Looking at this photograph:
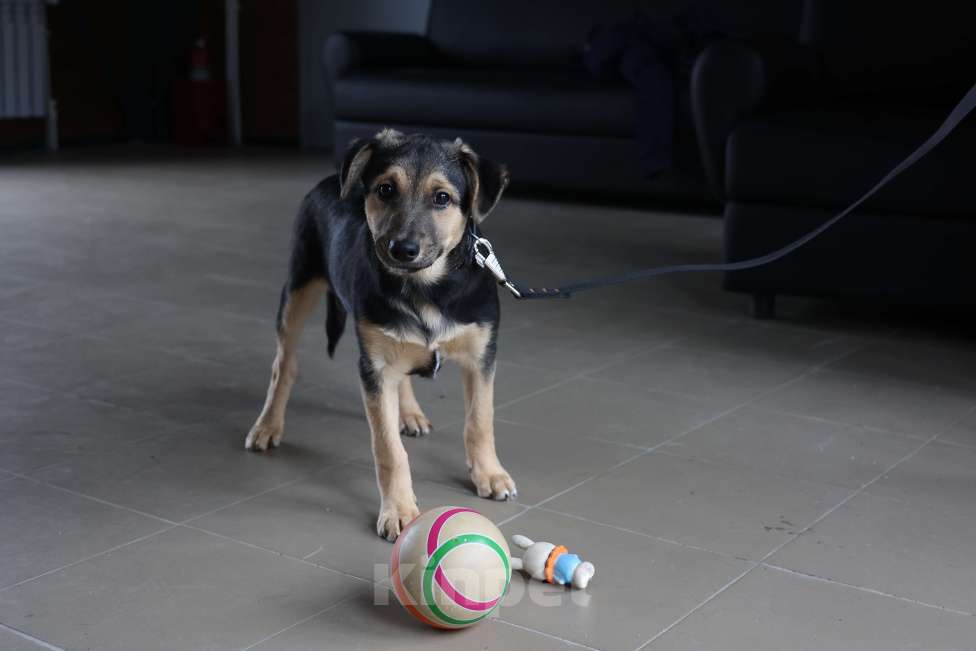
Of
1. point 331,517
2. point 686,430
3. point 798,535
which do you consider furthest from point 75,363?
point 798,535

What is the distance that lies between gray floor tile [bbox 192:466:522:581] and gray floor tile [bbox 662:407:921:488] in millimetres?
568

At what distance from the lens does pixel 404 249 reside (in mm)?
1990

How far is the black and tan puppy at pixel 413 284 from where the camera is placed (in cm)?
207

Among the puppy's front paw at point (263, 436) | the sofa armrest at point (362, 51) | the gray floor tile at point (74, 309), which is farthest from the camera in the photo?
the sofa armrest at point (362, 51)

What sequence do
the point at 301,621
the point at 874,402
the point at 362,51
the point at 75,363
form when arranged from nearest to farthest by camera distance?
the point at 301,621, the point at 874,402, the point at 75,363, the point at 362,51

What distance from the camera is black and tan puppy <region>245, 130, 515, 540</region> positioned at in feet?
6.80

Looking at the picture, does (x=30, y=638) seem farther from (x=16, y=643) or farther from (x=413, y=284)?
(x=413, y=284)

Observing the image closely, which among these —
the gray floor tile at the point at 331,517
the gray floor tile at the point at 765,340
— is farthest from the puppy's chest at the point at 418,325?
the gray floor tile at the point at 765,340

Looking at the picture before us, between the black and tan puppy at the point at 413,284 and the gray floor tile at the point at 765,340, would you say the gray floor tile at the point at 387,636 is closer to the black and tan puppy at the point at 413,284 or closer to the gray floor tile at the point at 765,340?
the black and tan puppy at the point at 413,284

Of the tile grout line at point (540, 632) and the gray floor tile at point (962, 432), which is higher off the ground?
the tile grout line at point (540, 632)

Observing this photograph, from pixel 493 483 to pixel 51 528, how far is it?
82 centimetres

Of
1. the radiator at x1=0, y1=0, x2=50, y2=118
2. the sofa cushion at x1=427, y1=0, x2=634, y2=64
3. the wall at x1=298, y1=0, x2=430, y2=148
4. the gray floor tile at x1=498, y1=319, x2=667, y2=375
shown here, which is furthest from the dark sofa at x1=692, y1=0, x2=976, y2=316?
the radiator at x1=0, y1=0, x2=50, y2=118

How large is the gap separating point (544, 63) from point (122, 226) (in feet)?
8.99

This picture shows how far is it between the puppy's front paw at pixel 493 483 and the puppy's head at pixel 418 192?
422mm
